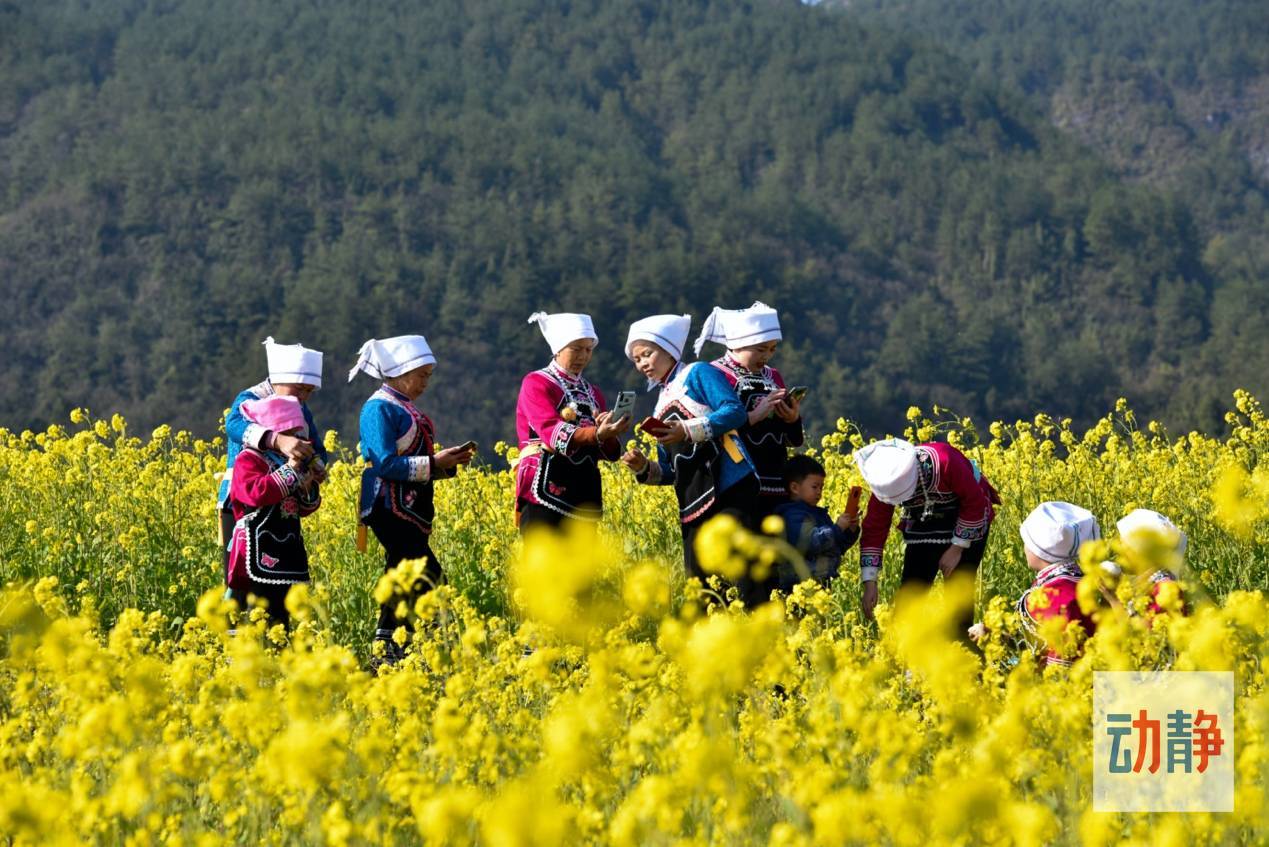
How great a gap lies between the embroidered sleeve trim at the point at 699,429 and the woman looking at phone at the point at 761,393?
279 millimetres

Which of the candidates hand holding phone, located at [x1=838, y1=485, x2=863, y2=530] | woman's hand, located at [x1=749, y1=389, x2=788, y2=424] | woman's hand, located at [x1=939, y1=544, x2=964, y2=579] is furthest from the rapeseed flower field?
woman's hand, located at [x1=749, y1=389, x2=788, y2=424]

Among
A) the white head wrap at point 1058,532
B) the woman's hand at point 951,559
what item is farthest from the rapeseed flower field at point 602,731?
the woman's hand at point 951,559

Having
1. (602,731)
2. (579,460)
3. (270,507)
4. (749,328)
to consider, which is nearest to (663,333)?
(749,328)

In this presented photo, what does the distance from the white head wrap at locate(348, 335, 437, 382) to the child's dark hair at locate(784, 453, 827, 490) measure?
55.1 inches

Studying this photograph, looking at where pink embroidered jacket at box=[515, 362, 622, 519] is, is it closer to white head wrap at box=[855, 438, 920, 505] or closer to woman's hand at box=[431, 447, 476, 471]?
woman's hand at box=[431, 447, 476, 471]

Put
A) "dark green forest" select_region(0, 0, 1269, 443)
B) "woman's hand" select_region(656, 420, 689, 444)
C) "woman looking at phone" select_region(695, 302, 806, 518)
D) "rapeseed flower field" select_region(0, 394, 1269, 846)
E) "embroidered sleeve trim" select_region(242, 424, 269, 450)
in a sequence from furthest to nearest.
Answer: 1. "dark green forest" select_region(0, 0, 1269, 443)
2. "woman looking at phone" select_region(695, 302, 806, 518)
3. "embroidered sleeve trim" select_region(242, 424, 269, 450)
4. "woman's hand" select_region(656, 420, 689, 444)
5. "rapeseed flower field" select_region(0, 394, 1269, 846)

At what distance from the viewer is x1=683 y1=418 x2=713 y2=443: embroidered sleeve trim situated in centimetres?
552

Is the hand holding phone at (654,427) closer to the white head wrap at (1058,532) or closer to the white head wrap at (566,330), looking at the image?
the white head wrap at (566,330)

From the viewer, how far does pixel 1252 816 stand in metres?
3.13

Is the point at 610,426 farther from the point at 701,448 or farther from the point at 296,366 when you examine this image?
the point at 296,366

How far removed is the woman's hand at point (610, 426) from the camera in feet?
17.7

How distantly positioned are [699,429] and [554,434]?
52cm

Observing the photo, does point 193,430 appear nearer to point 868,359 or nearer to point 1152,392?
point 868,359

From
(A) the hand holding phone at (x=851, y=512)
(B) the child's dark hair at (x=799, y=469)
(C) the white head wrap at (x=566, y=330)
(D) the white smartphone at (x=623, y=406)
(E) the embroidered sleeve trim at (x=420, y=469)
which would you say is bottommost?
(A) the hand holding phone at (x=851, y=512)
